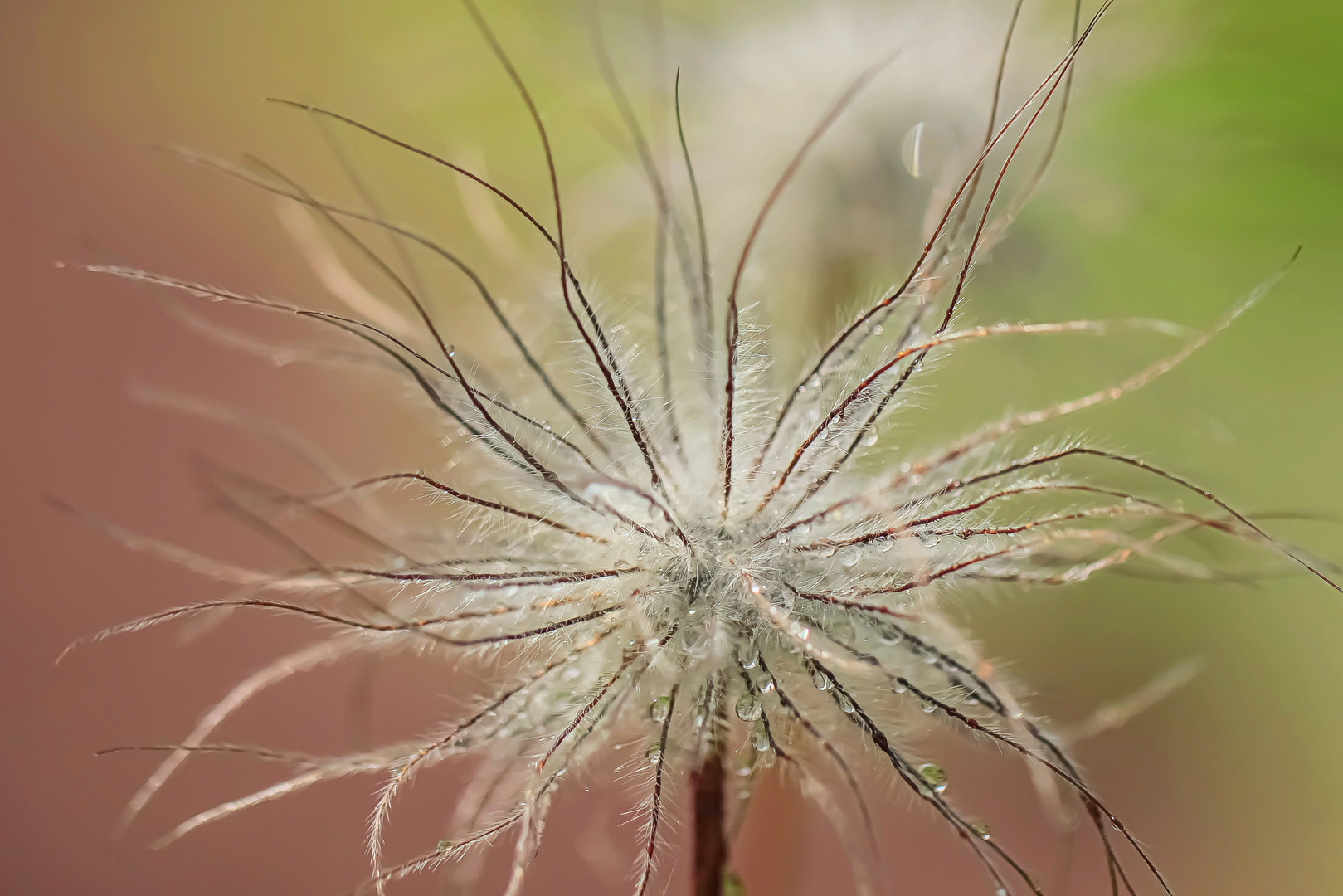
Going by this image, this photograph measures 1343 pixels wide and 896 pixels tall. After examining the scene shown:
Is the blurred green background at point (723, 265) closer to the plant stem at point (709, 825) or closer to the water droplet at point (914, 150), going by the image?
the water droplet at point (914, 150)

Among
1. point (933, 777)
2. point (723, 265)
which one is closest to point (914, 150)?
point (723, 265)

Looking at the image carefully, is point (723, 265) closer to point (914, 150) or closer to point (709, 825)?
point (914, 150)

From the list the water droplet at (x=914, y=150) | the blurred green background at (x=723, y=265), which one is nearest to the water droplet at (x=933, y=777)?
the blurred green background at (x=723, y=265)

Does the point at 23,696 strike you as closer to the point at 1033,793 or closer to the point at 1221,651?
the point at 1033,793

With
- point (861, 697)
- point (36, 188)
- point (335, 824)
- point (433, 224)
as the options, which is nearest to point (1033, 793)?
point (861, 697)

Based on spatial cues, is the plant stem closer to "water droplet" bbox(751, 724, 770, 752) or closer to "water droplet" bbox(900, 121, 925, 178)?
"water droplet" bbox(751, 724, 770, 752)

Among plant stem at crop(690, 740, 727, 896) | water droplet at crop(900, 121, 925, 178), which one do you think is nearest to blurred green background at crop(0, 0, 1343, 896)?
water droplet at crop(900, 121, 925, 178)
